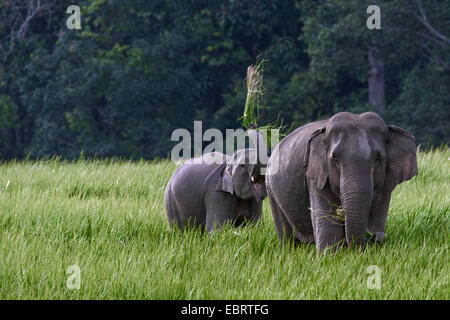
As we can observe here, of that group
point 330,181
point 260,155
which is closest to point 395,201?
point 260,155

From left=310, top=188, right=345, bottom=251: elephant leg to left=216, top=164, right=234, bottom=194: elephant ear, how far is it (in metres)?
1.00

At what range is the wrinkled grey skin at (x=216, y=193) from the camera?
520cm

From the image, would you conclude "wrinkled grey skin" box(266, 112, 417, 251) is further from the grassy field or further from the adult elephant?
the adult elephant

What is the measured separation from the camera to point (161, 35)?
20641 millimetres

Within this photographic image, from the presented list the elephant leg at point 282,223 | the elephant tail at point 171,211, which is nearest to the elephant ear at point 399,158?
the elephant leg at point 282,223

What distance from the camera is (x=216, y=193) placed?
5422mm

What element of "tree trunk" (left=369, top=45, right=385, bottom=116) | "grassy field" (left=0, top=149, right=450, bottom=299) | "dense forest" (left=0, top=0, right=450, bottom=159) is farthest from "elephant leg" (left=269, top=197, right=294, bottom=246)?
"tree trunk" (left=369, top=45, right=385, bottom=116)

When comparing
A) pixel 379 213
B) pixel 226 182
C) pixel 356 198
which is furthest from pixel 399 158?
pixel 226 182

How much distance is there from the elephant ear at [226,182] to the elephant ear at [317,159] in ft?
3.15

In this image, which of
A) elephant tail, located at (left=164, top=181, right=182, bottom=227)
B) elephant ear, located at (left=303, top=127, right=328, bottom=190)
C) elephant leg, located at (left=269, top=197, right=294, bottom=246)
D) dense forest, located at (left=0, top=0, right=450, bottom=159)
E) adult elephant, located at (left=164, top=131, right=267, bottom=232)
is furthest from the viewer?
dense forest, located at (left=0, top=0, right=450, bottom=159)

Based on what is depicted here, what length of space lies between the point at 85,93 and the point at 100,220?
1456 centimetres

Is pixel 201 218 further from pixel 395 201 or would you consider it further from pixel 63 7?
pixel 63 7

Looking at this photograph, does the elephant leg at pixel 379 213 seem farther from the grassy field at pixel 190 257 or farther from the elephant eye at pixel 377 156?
the elephant eye at pixel 377 156

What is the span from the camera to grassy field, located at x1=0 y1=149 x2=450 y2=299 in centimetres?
397
